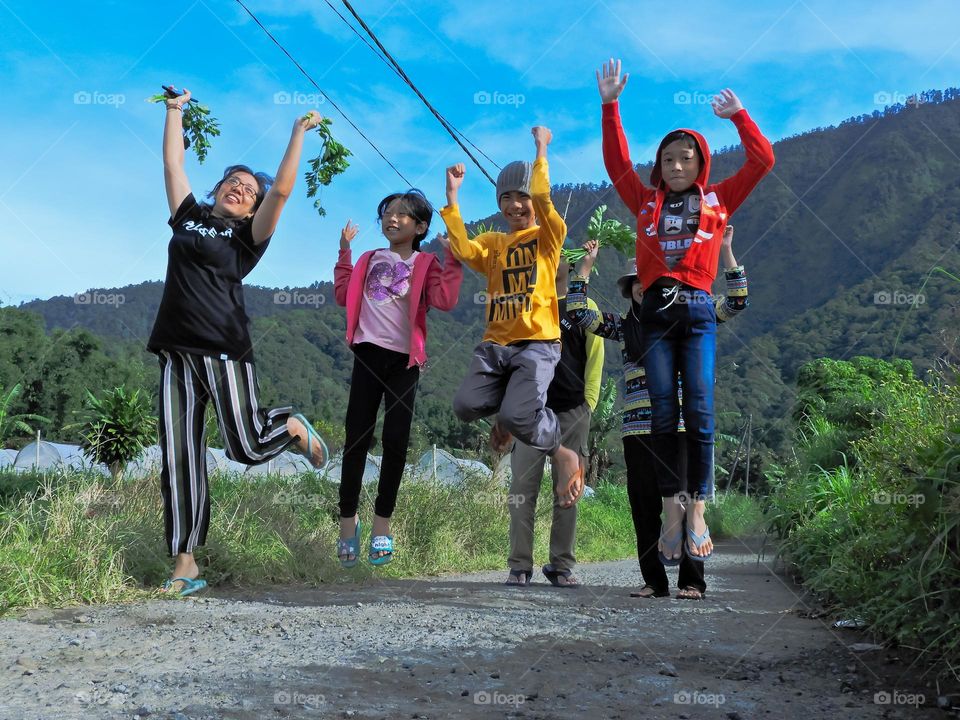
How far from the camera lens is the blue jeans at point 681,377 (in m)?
4.62

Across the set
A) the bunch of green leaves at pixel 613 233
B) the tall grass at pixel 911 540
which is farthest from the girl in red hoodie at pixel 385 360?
the bunch of green leaves at pixel 613 233

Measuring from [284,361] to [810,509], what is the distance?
38584 mm

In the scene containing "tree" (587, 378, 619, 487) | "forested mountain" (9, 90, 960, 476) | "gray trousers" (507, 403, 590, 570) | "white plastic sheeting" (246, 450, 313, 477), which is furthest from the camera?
"tree" (587, 378, 619, 487)

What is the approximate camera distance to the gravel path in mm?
2701

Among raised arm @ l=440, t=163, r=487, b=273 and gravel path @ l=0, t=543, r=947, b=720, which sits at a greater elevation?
raised arm @ l=440, t=163, r=487, b=273

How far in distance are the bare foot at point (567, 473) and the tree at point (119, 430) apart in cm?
1067

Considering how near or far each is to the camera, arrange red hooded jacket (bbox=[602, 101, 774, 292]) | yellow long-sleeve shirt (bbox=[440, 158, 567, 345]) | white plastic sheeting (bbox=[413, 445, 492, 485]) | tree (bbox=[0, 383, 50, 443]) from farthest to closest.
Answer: white plastic sheeting (bbox=[413, 445, 492, 485]) < tree (bbox=[0, 383, 50, 443]) < yellow long-sleeve shirt (bbox=[440, 158, 567, 345]) < red hooded jacket (bbox=[602, 101, 774, 292])

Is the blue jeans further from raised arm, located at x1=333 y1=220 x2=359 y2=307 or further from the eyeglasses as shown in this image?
the eyeglasses

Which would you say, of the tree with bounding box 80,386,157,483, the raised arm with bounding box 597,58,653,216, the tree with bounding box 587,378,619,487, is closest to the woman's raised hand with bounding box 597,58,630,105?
the raised arm with bounding box 597,58,653,216

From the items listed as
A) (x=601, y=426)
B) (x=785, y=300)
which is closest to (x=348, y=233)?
(x=601, y=426)

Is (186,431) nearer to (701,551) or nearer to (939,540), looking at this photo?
(701,551)

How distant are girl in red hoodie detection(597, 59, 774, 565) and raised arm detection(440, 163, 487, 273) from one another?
1064mm

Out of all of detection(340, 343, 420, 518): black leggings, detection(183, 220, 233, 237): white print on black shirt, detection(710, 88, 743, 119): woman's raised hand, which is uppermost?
detection(710, 88, 743, 119): woman's raised hand

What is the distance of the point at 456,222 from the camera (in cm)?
526
